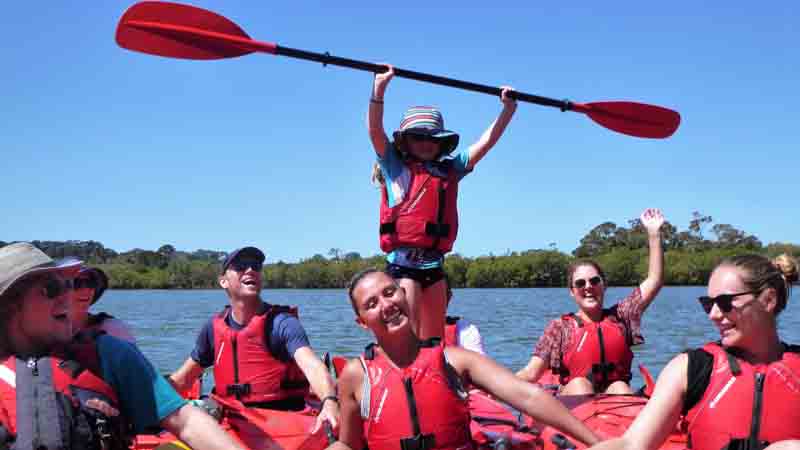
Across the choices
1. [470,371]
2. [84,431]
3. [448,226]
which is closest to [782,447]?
[470,371]

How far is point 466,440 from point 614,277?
134 ft

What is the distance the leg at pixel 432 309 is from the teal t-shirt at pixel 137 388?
8.42 feet

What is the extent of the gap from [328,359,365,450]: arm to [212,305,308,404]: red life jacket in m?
1.53

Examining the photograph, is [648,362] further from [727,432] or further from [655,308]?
[655,308]

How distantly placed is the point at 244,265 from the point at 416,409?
1.99m

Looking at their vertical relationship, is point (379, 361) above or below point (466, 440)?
above

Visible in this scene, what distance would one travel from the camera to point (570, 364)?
17.2 ft

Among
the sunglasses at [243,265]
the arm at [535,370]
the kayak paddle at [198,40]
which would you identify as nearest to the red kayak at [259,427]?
the sunglasses at [243,265]

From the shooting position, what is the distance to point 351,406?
3166 mm

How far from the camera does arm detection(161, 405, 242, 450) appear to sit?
2.19 meters

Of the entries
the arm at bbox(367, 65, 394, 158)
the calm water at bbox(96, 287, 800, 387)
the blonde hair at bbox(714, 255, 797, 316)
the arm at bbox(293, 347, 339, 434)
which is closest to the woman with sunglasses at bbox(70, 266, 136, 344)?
the arm at bbox(293, 347, 339, 434)

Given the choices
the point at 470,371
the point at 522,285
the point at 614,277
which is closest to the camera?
the point at 470,371

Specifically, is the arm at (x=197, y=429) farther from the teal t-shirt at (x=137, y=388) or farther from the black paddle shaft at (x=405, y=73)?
the black paddle shaft at (x=405, y=73)

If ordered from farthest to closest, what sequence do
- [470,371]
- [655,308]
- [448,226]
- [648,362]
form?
[655,308] < [648,362] < [448,226] < [470,371]
